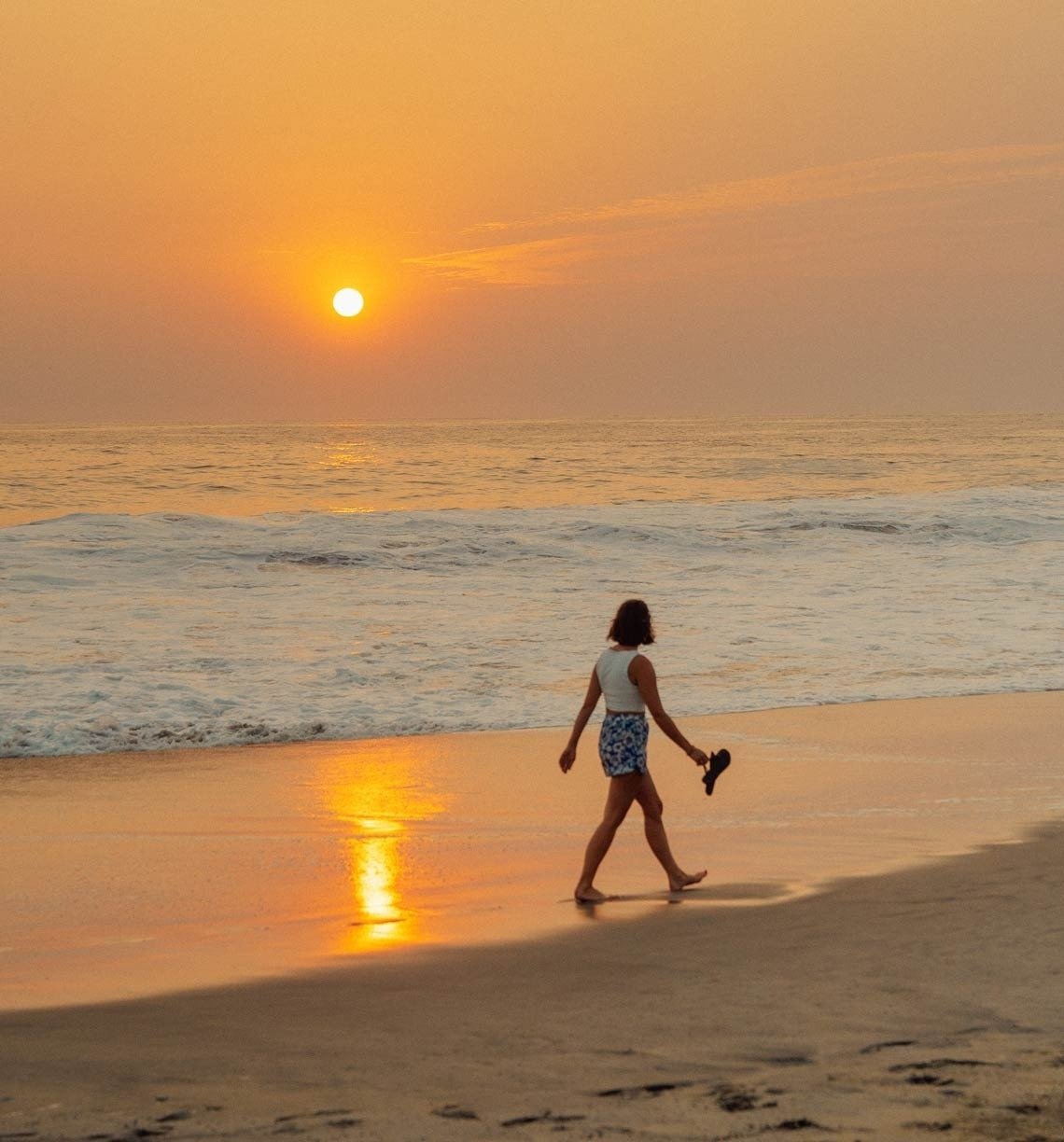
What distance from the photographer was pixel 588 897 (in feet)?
24.3

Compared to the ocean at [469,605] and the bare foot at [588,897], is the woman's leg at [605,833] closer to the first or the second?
the bare foot at [588,897]

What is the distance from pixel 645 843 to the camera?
8922mm

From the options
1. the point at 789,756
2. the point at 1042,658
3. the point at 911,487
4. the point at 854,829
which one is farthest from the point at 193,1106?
the point at 911,487

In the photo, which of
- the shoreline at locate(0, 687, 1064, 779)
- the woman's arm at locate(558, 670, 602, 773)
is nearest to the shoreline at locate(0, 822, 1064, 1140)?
the woman's arm at locate(558, 670, 602, 773)

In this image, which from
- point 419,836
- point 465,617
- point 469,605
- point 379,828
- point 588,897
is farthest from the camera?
point 469,605

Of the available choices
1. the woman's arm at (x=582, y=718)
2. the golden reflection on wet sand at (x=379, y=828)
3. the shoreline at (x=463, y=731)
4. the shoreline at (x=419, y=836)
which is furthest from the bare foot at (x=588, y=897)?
the shoreline at (x=463, y=731)

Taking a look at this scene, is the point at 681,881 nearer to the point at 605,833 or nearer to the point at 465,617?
the point at 605,833

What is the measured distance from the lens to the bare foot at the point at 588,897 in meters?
7.38

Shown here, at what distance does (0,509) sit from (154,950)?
4000 centimetres

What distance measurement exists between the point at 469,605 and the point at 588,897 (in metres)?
15.2

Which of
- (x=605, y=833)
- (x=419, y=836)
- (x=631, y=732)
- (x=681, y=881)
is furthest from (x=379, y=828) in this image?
(x=681, y=881)

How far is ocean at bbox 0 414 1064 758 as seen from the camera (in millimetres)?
14531

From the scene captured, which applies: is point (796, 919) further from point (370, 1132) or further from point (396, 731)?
point (396, 731)

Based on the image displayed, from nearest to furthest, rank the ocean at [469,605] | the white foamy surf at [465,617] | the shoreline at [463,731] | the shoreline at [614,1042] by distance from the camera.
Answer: the shoreline at [614,1042] < the shoreline at [463,731] < the white foamy surf at [465,617] < the ocean at [469,605]
